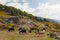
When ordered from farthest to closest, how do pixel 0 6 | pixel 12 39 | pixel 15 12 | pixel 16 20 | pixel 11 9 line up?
pixel 0 6 < pixel 11 9 < pixel 15 12 < pixel 16 20 < pixel 12 39

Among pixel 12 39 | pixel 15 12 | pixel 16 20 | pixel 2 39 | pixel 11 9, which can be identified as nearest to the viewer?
pixel 2 39

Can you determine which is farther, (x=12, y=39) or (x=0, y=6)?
(x=0, y=6)

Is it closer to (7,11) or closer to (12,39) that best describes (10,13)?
(7,11)

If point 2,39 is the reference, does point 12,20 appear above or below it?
below

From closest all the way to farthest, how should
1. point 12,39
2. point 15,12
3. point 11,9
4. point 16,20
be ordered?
point 12,39, point 16,20, point 15,12, point 11,9

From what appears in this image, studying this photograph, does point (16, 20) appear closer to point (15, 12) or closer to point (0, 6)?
point (15, 12)

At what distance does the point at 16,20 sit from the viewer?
92062mm

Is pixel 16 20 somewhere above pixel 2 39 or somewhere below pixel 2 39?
below

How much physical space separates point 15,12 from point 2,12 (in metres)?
27.6

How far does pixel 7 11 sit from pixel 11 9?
9.60m

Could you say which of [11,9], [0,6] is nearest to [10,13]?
[11,9]

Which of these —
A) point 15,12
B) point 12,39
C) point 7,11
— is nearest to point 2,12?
point 7,11

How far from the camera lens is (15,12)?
173500 mm

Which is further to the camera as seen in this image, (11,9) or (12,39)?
(11,9)
